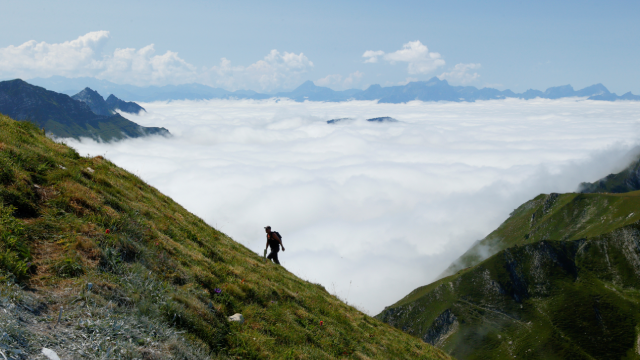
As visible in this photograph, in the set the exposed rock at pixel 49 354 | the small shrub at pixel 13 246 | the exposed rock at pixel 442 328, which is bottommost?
the exposed rock at pixel 442 328

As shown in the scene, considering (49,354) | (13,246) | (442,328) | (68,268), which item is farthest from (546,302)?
(13,246)

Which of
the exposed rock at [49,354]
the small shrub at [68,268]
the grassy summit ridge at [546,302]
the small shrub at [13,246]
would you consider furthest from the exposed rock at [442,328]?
the exposed rock at [49,354]

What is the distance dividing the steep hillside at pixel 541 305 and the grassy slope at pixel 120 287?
475 ft

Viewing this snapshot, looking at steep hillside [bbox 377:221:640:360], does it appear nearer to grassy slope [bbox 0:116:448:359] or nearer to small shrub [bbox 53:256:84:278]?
grassy slope [bbox 0:116:448:359]

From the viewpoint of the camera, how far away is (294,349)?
11047mm

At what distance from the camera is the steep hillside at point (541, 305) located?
125562 mm

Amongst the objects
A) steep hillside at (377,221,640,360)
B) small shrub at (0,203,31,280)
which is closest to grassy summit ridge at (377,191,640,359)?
steep hillside at (377,221,640,360)

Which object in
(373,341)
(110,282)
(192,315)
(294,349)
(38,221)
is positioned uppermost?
(38,221)

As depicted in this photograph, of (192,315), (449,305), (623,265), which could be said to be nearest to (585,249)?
(623,265)

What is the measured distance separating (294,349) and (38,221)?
28.8 feet

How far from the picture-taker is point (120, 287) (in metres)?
8.83

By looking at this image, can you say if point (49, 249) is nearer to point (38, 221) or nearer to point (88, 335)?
point (38, 221)

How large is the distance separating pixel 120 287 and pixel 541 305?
181m

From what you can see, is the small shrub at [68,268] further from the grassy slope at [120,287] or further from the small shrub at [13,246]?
the small shrub at [13,246]
